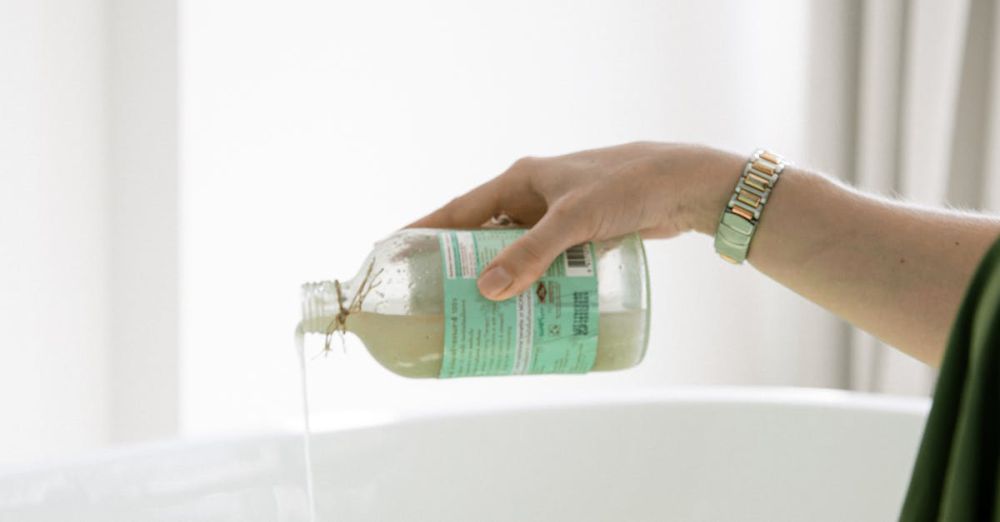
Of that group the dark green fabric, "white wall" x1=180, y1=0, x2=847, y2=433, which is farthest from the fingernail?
"white wall" x1=180, y1=0, x2=847, y2=433

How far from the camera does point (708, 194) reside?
786 mm

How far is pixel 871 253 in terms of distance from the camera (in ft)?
2.39

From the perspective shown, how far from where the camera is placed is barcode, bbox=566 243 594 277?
2.42 feet

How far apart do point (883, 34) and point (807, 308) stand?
534 mm

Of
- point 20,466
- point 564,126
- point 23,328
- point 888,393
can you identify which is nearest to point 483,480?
point 20,466

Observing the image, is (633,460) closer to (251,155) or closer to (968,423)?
(251,155)

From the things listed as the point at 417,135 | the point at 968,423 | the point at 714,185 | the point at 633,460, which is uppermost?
the point at 417,135

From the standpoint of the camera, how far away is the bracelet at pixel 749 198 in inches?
30.4

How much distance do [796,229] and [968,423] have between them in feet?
1.26

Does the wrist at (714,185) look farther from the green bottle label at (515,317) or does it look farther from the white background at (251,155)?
Answer: the white background at (251,155)

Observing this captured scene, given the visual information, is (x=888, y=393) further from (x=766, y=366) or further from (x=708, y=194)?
(x=708, y=194)

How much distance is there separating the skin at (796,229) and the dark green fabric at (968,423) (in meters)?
0.29

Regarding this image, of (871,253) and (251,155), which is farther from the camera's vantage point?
(251,155)

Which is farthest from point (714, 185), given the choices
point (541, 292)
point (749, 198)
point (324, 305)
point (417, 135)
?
point (417, 135)
